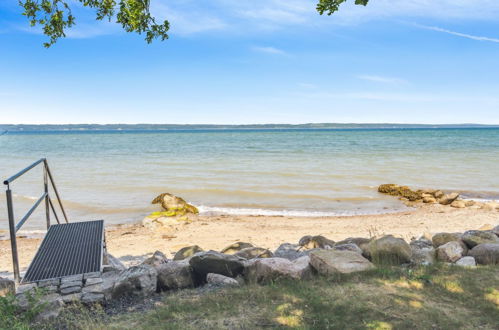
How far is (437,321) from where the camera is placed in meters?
3.60

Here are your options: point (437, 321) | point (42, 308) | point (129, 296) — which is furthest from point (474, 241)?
point (42, 308)

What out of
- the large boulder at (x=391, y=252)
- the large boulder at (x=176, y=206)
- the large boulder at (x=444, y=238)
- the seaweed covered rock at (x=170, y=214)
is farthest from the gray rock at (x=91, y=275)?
the large boulder at (x=176, y=206)

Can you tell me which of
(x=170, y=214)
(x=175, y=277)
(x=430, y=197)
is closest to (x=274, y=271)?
(x=175, y=277)

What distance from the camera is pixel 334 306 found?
391 cm

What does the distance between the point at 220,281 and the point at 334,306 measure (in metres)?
1.47

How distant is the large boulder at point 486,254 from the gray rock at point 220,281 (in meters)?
3.56

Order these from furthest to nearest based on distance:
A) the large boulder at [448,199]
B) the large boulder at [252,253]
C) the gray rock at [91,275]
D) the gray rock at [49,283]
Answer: the large boulder at [448,199]
the large boulder at [252,253]
the gray rock at [91,275]
the gray rock at [49,283]

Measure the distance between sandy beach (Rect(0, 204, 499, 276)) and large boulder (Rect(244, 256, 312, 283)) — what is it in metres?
4.36

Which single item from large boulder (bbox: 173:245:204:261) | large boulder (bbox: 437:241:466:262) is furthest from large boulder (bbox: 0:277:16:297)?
large boulder (bbox: 437:241:466:262)

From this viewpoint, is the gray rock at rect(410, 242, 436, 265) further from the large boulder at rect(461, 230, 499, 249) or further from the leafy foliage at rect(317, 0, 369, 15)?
the leafy foliage at rect(317, 0, 369, 15)

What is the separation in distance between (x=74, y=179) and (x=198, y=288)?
18960mm

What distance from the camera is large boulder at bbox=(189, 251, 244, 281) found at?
4953 millimetres

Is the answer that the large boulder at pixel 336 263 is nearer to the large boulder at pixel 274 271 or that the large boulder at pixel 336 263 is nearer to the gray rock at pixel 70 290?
the large boulder at pixel 274 271

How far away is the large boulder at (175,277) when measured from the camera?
4684mm
